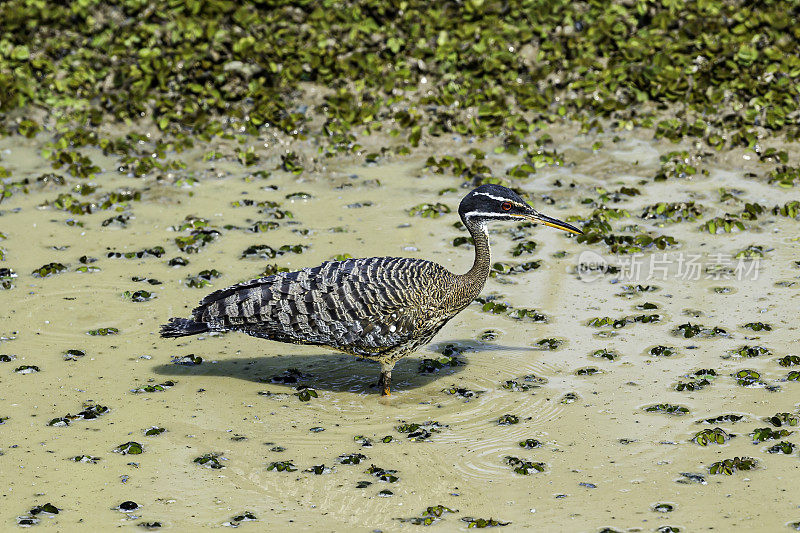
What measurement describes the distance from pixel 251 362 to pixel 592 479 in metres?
4.07

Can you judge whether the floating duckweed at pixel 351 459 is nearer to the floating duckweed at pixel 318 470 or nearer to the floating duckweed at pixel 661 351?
the floating duckweed at pixel 318 470

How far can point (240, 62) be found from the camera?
18266 millimetres

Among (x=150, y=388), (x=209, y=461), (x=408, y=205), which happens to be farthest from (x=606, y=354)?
(x=408, y=205)

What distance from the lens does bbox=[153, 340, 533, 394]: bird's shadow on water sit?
1132 centimetres

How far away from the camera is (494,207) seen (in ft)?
36.3

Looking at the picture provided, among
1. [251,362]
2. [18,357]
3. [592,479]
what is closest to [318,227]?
[251,362]

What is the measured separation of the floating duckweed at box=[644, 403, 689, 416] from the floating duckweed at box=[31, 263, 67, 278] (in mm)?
7402

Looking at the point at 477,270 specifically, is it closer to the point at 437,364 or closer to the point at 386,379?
the point at 437,364

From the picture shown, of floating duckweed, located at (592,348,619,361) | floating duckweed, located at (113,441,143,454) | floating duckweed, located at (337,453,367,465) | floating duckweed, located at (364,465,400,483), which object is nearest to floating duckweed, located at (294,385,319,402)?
floating duckweed, located at (337,453,367,465)

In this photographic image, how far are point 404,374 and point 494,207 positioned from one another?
2022 mm

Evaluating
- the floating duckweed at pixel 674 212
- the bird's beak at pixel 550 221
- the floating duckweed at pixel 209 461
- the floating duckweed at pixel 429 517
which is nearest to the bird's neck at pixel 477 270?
the bird's beak at pixel 550 221

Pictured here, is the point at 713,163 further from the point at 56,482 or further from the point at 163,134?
the point at 56,482

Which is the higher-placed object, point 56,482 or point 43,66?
point 43,66

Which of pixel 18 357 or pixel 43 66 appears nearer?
pixel 18 357
